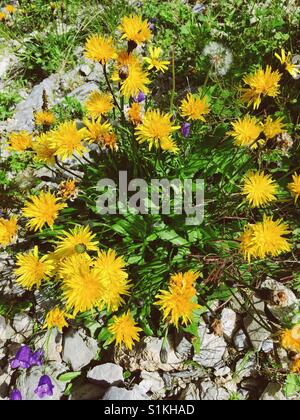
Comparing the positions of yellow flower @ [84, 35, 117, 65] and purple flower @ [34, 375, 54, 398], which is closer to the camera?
yellow flower @ [84, 35, 117, 65]

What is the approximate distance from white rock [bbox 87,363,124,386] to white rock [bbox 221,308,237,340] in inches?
37.3

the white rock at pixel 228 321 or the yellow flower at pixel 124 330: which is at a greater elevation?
the white rock at pixel 228 321

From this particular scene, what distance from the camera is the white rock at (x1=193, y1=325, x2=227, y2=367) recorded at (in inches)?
129

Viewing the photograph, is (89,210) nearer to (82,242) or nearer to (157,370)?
(82,242)

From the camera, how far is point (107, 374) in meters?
3.27

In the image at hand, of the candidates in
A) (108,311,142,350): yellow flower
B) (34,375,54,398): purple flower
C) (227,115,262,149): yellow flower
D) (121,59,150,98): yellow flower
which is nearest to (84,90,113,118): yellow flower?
(121,59,150,98): yellow flower

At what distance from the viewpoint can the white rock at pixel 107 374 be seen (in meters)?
3.25

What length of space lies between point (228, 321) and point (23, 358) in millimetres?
1740

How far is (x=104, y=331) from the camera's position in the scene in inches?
133

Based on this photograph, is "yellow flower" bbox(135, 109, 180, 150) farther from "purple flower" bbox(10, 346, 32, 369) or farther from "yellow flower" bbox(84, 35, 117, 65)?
"purple flower" bbox(10, 346, 32, 369)

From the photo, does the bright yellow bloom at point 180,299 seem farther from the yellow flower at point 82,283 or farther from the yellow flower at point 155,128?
the yellow flower at point 155,128

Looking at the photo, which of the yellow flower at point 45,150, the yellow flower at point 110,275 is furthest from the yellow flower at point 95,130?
the yellow flower at point 110,275

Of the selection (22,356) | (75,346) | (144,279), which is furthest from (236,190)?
(22,356)

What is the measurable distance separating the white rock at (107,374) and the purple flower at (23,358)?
20.2 inches
